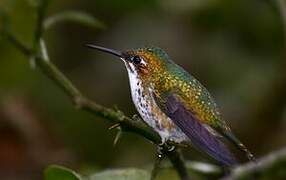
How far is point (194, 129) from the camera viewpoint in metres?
2.69

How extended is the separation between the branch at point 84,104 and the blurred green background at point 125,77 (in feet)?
4.68

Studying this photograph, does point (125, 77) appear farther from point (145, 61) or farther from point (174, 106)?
point (174, 106)

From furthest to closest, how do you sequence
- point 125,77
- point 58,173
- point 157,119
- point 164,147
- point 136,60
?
point 125,77, point 136,60, point 157,119, point 164,147, point 58,173

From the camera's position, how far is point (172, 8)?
4.85 metres

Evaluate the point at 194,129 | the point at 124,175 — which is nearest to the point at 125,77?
the point at 124,175

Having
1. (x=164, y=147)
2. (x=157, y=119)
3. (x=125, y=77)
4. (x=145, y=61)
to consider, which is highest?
(x=125, y=77)

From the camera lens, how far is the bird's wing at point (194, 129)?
2564 millimetres

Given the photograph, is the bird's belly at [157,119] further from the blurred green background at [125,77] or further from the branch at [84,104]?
the blurred green background at [125,77]

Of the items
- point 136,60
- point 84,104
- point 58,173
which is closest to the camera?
point 84,104

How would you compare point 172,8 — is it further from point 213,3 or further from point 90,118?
point 90,118

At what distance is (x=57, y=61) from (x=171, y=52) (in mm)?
709

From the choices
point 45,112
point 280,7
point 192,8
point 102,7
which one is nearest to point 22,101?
point 45,112

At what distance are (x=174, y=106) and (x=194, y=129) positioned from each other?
12 centimetres

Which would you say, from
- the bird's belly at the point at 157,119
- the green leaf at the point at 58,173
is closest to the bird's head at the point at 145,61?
the bird's belly at the point at 157,119
